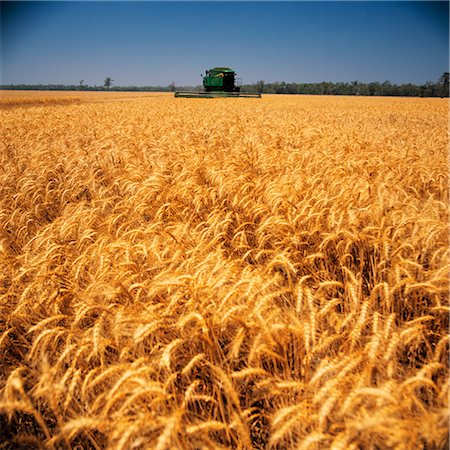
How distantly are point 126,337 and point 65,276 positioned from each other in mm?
881

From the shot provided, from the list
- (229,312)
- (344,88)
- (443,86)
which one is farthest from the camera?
(344,88)

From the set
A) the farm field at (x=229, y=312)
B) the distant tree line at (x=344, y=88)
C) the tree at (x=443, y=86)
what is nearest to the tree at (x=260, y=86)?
the distant tree line at (x=344, y=88)

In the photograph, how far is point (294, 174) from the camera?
167 inches

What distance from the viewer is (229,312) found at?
4.96 feet

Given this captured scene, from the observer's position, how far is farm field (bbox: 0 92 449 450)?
4.01 feet

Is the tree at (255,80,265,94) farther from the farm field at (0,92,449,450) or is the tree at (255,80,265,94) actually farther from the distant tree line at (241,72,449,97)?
the farm field at (0,92,449,450)

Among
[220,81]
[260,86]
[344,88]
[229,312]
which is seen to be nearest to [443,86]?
[344,88]

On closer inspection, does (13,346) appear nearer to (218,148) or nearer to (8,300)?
(8,300)

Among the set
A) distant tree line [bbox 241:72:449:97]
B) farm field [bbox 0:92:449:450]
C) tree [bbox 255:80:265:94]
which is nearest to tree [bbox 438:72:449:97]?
distant tree line [bbox 241:72:449:97]

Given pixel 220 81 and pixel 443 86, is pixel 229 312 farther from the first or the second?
pixel 443 86

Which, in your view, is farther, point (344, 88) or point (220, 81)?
point (344, 88)

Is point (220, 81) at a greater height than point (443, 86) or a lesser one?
lesser

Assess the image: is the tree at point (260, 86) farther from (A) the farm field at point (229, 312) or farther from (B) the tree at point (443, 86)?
(A) the farm field at point (229, 312)

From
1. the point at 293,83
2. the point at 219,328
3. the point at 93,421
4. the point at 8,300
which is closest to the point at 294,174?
the point at 219,328
